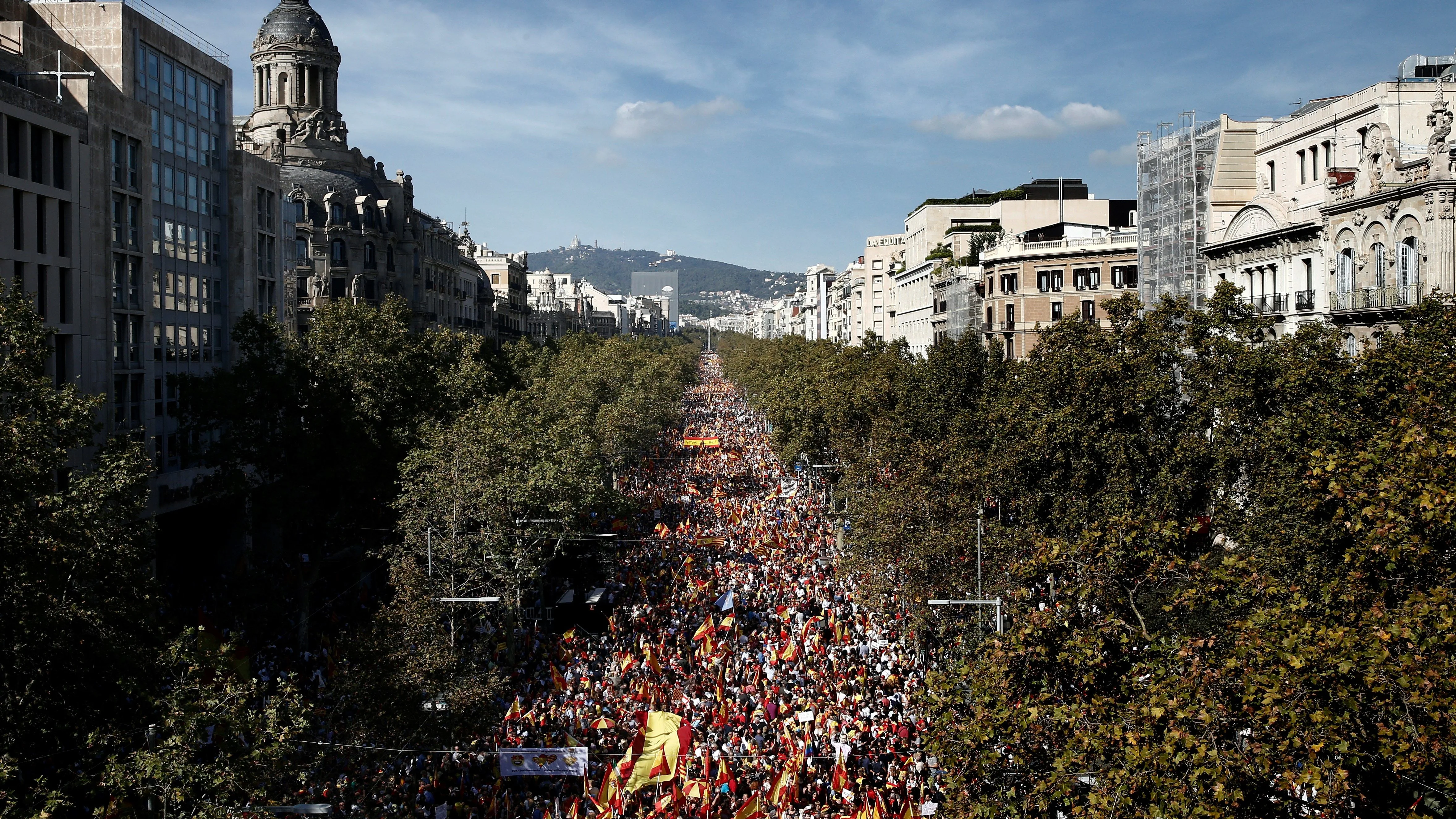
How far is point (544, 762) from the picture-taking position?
2148cm

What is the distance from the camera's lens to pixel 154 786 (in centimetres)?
1384

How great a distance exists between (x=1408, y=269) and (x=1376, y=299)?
1.48 m

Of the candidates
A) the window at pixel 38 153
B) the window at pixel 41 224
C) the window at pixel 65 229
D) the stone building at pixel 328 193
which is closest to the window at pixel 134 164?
the window at pixel 65 229

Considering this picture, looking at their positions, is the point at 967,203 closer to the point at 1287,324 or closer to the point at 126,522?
the point at 1287,324

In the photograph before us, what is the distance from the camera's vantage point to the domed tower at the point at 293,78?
8694cm

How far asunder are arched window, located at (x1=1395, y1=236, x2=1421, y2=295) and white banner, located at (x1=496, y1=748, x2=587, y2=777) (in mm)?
27219

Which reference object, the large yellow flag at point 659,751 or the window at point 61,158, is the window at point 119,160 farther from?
the large yellow flag at point 659,751

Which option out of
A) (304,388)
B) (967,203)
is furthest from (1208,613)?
(967,203)

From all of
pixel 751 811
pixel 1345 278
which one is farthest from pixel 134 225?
pixel 1345 278

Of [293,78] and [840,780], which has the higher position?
[293,78]

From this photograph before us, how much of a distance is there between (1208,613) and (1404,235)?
16205 mm

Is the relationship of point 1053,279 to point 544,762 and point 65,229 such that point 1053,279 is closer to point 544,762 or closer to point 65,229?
point 65,229

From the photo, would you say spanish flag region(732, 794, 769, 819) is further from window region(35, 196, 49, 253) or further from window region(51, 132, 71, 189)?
window region(51, 132, 71, 189)

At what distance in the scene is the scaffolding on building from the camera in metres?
48.0
